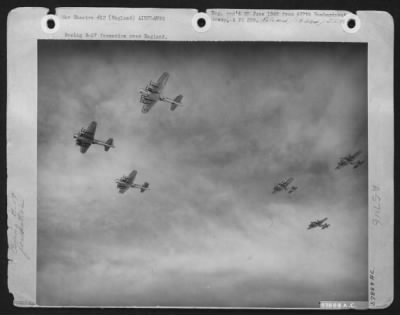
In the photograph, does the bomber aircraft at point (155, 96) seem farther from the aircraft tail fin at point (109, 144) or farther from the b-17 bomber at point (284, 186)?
the b-17 bomber at point (284, 186)

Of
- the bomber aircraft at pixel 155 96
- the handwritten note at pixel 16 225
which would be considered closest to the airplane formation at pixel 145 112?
the bomber aircraft at pixel 155 96

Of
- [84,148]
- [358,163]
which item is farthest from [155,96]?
[358,163]

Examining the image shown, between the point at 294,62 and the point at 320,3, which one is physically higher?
the point at 320,3

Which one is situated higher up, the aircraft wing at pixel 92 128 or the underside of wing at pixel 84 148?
the aircraft wing at pixel 92 128

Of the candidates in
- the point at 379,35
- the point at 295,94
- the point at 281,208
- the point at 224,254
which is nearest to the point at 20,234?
the point at 224,254

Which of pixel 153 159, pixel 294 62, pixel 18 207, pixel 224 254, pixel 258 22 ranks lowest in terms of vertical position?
pixel 224 254

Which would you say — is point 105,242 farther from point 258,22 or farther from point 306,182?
point 258,22

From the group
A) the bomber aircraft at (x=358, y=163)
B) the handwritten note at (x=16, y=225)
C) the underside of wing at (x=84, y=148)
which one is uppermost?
the underside of wing at (x=84, y=148)
